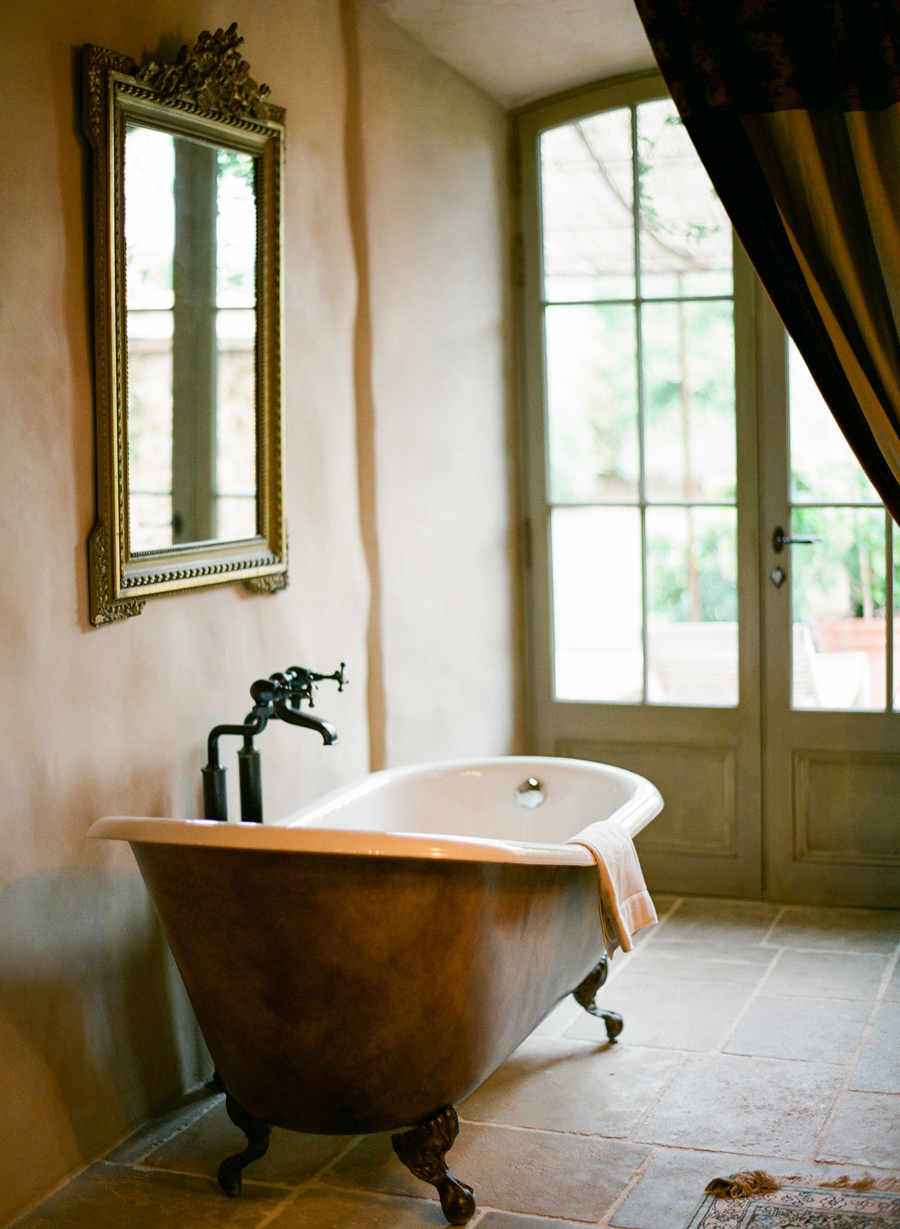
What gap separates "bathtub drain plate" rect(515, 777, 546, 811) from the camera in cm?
340

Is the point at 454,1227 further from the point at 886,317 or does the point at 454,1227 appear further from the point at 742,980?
the point at 886,317

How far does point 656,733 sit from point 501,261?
5.26ft

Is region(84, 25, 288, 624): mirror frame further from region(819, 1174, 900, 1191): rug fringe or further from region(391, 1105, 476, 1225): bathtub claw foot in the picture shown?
region(819, 1174, 900, 1191): rug fringe

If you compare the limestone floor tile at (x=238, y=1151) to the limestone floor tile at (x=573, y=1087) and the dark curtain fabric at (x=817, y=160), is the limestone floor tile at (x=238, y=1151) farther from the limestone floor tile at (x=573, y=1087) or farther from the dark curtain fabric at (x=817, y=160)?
Result: the dark curtain fabric at (x=817, y=160)

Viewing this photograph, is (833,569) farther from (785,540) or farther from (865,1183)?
(865,1183)

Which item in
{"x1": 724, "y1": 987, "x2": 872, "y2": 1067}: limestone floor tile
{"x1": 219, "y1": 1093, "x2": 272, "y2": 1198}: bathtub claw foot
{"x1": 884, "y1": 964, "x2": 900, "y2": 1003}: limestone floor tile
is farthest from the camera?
{"x1": 884, "y1": 964, "x2": 900, "y2": 1003}: limestone floor tile

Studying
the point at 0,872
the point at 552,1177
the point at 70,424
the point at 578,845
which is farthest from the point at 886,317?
the point at 0,872

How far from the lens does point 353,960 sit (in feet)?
7.49

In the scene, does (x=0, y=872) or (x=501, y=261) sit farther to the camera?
(x=501, y=261)

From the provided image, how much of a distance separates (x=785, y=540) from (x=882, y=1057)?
5.38 ft

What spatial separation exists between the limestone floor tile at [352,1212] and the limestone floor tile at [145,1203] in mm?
48

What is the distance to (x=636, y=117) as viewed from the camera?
4.22 m

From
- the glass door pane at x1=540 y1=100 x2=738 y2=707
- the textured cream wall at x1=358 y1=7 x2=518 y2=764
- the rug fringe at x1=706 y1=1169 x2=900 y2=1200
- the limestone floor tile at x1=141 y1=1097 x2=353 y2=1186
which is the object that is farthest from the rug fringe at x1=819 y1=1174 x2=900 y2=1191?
the glass door pane at x1=540 y1=100 x2=738 y2=707

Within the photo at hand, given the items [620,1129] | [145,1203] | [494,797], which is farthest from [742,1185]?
[494,797]
